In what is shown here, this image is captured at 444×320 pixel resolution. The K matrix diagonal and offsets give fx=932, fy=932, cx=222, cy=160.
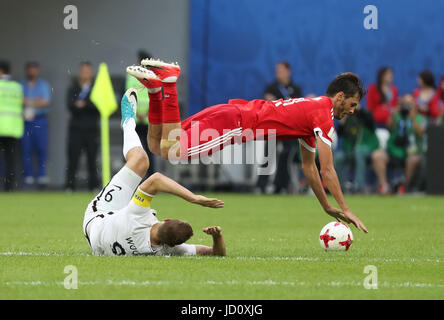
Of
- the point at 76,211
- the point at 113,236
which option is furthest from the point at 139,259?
the point at 76,211

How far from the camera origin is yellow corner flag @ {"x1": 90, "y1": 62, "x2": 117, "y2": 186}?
67.7 feet

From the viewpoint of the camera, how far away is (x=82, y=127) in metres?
20.7

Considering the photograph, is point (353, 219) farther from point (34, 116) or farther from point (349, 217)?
point (34, 116)

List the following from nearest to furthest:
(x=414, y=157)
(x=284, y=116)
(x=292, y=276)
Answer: (x=292, y=276) → (x=284, y=116) → (x=414, y=157)

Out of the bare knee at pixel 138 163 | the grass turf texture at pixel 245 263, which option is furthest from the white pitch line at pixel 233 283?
the bare knee at pixel 138 163

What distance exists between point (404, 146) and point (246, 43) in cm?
451

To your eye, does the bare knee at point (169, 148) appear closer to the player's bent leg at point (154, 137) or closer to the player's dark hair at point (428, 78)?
the player's bent leg at point (154, 137)

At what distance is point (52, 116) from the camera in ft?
74.8

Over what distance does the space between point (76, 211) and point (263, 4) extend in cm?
871

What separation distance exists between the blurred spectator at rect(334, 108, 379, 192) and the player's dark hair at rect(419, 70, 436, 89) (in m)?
1.43

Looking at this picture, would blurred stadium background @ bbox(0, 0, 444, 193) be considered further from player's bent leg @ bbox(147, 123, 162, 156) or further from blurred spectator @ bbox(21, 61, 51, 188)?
player's bent leg @ bbox(147, 123, 162, 156)

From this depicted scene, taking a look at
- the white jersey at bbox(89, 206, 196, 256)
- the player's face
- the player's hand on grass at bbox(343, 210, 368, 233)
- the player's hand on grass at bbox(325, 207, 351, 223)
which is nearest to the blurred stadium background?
the player's face

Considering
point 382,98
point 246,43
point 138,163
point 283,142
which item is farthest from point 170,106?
point 246,43
